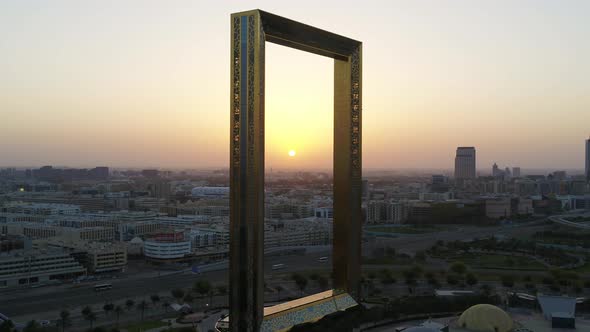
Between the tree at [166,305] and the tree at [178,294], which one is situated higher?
the tree at [178,294]

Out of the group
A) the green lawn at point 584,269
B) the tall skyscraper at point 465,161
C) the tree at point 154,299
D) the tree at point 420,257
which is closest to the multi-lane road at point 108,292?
the tree at point 154,299

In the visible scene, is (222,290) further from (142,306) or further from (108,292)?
(108,292)

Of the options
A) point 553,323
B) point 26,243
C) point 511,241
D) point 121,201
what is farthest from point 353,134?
point 121,201

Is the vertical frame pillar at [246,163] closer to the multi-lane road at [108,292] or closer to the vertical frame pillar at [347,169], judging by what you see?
the vertical frame pillar at [347,169]

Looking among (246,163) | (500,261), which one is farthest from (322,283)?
(246,163)

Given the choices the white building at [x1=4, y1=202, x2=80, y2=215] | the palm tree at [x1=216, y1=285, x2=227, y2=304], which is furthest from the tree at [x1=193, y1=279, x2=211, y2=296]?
the white building at [x1=4, y1=202, x2=80, y2=215]
